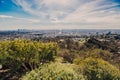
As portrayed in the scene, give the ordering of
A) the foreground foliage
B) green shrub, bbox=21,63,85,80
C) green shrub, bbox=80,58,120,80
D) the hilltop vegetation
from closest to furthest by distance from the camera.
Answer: green shrub, bbox=21,63,85,80, green shrub, bbox=80,58,120,80, the hilltop vegetation, the foreground foliage

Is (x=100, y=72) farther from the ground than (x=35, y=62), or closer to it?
farther from the ground

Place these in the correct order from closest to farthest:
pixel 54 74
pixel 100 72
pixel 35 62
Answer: pixel 54 74 → pixel 100 72 → pixel 35 62

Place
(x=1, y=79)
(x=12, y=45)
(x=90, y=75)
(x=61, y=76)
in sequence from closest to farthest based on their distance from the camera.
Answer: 1. (x=61, y=76)
2. (x=90, y=75)
3. (x=1, y=79)
4. (x=12, y=45)

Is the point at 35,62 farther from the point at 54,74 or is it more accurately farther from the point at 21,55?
the point at 54,74

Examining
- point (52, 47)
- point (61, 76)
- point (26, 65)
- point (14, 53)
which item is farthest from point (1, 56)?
point (61, 76)

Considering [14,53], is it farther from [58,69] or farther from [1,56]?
[58,69]

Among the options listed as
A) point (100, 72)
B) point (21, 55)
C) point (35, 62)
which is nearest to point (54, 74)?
point (100, 72)

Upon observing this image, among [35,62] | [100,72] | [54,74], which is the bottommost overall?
[35,62]

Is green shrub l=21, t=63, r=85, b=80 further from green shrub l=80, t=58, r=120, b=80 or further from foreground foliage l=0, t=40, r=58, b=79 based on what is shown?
foreground foliage l=0, t=40, r=58, b=79

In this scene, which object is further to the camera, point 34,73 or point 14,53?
point 14,53

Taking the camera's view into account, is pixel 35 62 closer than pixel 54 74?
No

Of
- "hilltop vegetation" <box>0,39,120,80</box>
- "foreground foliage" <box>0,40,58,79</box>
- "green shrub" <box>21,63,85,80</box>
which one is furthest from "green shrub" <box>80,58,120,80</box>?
"foreground foliage" <box>0,40,58,79</box>
